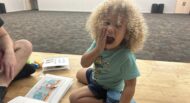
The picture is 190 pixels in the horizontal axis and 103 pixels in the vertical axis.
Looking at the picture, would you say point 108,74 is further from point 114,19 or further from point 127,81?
point 114,19

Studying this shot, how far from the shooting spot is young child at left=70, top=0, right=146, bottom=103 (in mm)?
652

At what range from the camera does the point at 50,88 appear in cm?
94

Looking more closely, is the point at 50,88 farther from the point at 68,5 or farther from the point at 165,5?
the point at 68,5

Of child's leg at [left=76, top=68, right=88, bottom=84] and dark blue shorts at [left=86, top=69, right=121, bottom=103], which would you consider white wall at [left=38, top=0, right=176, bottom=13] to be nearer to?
child's leg at [left=76, top=68, right=88, bottom=84]

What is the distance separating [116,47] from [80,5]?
3.33 metres

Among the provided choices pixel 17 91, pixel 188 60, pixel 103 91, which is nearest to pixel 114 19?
pixel 103 91

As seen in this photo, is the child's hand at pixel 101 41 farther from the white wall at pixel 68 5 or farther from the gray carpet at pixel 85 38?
the white wall at pixel 68 5

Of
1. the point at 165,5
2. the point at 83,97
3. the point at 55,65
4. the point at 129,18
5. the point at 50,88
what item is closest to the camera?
the point at 129,18

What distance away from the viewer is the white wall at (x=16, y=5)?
389 cm

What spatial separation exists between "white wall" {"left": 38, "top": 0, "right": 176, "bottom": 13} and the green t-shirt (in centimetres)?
297

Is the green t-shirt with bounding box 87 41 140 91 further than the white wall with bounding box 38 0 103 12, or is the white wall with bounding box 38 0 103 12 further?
the white wall with bounding box 38 0 103 12

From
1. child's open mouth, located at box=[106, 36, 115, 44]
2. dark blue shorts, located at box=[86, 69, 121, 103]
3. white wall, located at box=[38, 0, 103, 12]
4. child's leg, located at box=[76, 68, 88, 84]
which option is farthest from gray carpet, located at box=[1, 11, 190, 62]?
white wall, located at box=[38, 0, 103, 12]

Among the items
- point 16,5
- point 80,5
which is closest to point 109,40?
point 80,5

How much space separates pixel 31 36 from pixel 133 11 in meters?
1.60
